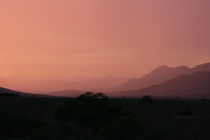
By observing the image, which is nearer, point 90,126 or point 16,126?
point 16,126

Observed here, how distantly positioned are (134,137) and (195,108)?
118 feet

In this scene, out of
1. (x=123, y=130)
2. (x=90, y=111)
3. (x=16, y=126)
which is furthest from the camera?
(x=90, y=111)

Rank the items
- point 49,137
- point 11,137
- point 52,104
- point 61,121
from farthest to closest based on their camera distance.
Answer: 1. point 52,104
2. point 61,121
3. point 11,137
4. point 49,137

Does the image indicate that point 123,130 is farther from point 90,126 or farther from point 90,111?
point 90,126

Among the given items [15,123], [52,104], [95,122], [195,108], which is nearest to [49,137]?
[15,123]

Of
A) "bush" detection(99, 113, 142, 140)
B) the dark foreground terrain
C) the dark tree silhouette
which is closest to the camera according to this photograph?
"bush" detection(99, 113, 142, 140)

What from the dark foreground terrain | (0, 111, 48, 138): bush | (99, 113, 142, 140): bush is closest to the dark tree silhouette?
the dark foreground terrain

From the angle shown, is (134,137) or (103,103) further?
(103,103)

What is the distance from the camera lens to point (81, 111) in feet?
80.2

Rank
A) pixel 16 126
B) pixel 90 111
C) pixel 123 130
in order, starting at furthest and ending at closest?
pixel 90 111
pixel 16 126
pixel 123 130

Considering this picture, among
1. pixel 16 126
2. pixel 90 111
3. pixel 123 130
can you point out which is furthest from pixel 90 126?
pixel 123 130

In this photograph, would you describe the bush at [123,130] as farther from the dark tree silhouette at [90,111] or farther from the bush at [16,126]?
the bush at [16,126]

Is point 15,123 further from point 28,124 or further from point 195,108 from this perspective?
point 195,108

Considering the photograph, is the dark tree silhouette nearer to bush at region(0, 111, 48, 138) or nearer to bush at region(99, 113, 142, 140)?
bush at region(0, 111, 48, 138)
